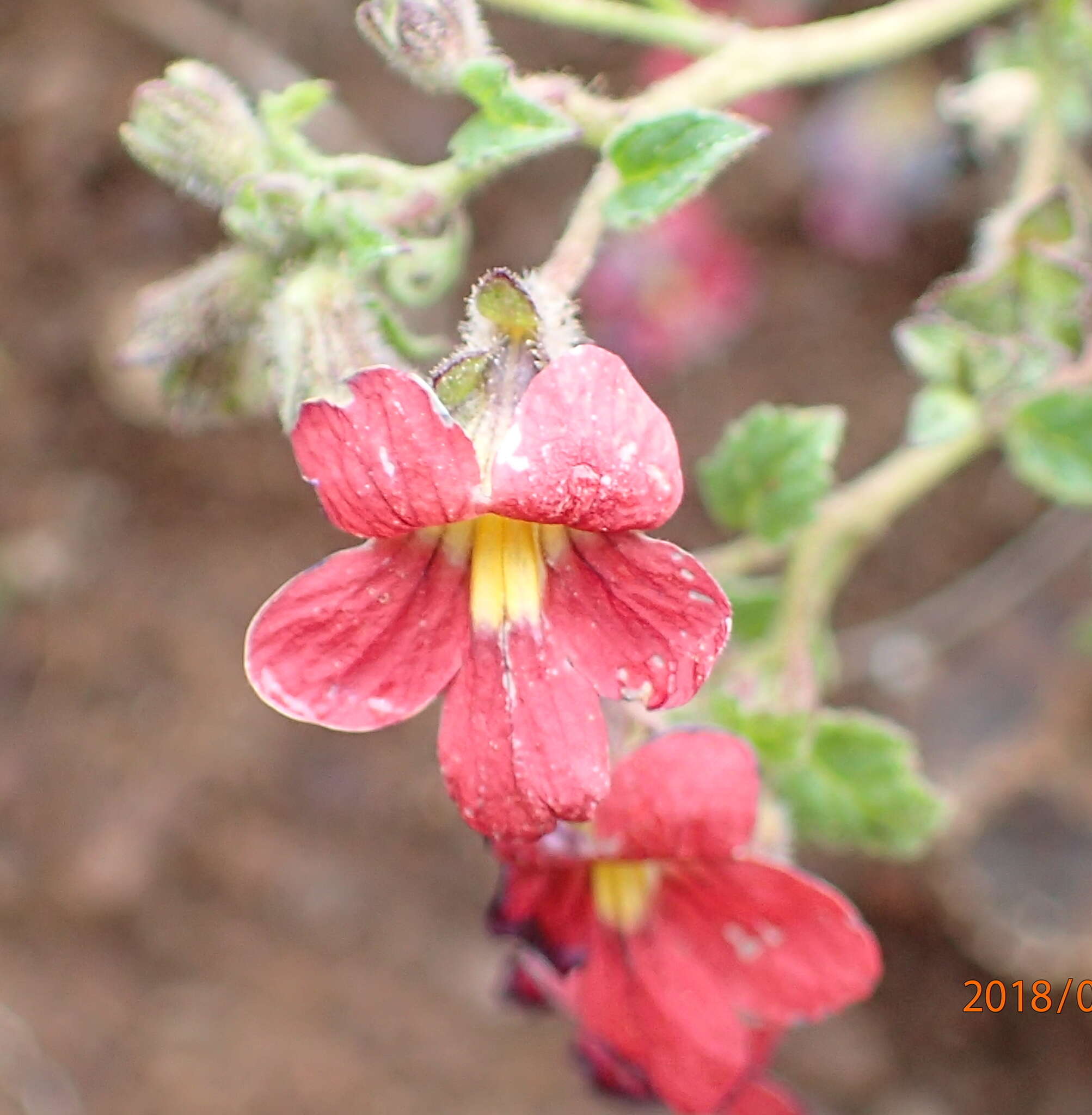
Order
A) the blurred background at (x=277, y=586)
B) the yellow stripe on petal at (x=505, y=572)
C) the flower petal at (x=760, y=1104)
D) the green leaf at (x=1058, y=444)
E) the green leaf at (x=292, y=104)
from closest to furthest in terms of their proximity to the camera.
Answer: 1. the yellow stripe on petal at (x=505, y=572)
2. the green leaf at (x=292, y=104)
3. the flower petal at (x=760, y=1104)
4. the green leaf at (x=1058, y=444)
5. the blurred background at (x=277, y=586)

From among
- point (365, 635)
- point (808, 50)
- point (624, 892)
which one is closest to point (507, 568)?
point (365, 635)

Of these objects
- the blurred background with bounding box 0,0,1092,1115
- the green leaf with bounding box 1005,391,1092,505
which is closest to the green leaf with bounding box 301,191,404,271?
the green leaf with bounding box 1005,391,1092,505

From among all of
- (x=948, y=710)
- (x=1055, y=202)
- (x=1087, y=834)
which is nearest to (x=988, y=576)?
(x=948, y=710)

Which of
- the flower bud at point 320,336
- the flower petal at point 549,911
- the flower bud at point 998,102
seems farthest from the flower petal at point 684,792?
the flower bud at point 998,102

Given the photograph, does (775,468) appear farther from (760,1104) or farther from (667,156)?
(760,1104)

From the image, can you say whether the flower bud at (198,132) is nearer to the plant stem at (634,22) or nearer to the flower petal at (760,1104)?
the plant stem at (634,22)

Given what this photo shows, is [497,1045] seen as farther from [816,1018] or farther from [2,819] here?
[816,1018]

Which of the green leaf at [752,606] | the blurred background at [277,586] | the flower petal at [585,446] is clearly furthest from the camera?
the blurred background at [277,586]
